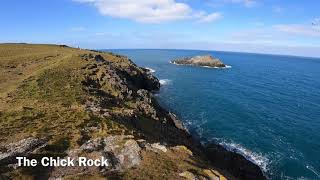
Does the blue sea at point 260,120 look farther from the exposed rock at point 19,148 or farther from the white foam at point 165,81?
the exposed rock at point 19,148

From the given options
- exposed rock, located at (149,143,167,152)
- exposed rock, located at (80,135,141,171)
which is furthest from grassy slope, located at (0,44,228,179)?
exposed rock, located at (80,135,141,171)

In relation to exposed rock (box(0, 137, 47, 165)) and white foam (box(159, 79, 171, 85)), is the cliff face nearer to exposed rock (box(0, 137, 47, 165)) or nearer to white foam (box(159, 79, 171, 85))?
exposed rock (box(0, 137, 47, 165))

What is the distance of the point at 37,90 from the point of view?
56531 mm

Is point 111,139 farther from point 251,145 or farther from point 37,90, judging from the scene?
point 251,145

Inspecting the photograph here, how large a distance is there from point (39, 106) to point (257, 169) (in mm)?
34652

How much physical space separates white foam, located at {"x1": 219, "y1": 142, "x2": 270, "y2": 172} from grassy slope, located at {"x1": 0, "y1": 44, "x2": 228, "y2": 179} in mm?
21285

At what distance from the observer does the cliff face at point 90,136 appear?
95.4ft

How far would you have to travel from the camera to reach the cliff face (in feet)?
95.4

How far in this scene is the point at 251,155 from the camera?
2370 inches

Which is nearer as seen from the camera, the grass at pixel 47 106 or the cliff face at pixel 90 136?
the cliff face at pixel 90 136

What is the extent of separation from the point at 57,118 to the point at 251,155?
3648 centimetres

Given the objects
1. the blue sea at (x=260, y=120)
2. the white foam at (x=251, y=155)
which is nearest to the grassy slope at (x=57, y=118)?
the white foam at (x=251, y=155)

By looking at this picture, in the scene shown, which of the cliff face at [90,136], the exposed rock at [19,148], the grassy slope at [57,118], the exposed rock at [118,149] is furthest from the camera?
the grassy slope at [57,118]

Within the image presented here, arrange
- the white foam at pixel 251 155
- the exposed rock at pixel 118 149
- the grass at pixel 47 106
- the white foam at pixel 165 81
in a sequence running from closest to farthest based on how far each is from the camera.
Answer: the exposed rock at pixel 118 149
the grass at pixel 47 106
the white foam at pixel 251 155
the white foam at pixel 165 81
